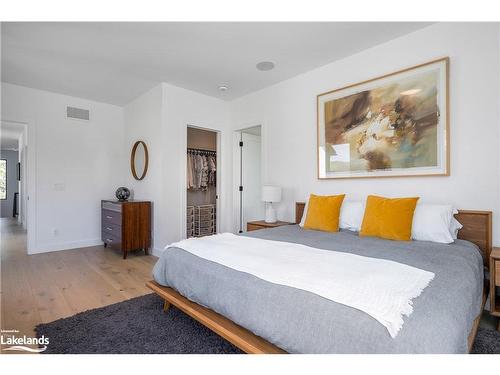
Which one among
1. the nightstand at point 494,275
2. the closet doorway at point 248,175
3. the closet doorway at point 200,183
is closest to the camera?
the nightstand at point 494,275

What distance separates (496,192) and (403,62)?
1458 mm

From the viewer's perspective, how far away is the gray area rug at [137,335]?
1.61 metres

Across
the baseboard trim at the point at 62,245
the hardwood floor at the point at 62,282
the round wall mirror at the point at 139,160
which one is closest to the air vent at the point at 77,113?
the round wall mirror at the point at 139,160

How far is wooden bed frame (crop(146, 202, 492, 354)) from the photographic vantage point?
127 centimetres

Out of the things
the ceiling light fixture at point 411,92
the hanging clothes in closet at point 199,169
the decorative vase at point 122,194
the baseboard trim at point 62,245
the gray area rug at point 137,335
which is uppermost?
the ceiling light fixture at point 411,92

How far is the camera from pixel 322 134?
127 inches

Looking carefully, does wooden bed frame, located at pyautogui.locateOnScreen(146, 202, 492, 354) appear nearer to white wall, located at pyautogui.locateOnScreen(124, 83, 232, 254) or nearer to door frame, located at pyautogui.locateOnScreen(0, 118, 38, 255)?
white wall, located at pyautogui.locateOnScreen(124, 83, 232, 254)

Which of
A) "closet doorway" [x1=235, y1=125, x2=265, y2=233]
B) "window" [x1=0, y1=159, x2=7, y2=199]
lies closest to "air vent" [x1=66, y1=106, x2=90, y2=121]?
"closet doorway" [x1=235, y1=125, x2=265, y2=233]

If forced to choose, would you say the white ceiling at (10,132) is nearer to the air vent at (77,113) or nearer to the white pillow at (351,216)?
the air vent at (77,113)

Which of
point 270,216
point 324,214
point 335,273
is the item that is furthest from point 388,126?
point 335,273

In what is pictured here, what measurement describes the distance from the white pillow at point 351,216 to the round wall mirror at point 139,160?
3033mm

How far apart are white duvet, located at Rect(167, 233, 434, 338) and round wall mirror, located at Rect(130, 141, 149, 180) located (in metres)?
2.59
